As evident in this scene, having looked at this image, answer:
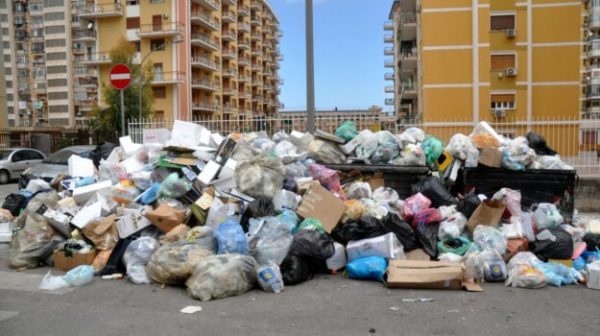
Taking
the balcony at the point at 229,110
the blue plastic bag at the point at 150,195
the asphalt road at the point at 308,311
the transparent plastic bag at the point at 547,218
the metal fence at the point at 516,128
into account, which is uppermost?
the balcony at the point at 229,110

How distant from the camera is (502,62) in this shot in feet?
105

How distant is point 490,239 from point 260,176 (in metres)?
2.82

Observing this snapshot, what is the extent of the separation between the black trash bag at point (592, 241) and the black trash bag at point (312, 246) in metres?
3.10

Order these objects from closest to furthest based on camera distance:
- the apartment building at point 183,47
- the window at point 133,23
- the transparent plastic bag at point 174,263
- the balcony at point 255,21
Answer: the transparent plastic bag at point 174,263
the apartment building at point 183,47
the window at point 133,23
the balcony at point 255,21

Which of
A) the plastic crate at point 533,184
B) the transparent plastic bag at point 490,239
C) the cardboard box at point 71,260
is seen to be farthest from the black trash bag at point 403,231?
the cardboard box at point 71,260

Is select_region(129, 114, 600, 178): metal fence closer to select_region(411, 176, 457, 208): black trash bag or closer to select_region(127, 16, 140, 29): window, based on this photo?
select_region(411, 176, 457, 208): black trash bag

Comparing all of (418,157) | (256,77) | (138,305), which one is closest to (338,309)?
(138,305)

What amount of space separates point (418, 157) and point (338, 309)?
334cm

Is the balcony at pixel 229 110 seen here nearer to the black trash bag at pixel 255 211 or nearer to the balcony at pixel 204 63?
the balcony at pixel 204 63

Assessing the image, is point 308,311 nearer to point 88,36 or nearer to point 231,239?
point 231,239

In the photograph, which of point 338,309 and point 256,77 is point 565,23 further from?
point 256,77

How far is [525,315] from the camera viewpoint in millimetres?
4285

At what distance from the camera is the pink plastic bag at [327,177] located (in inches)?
274

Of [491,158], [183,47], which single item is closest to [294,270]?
[491,158]
